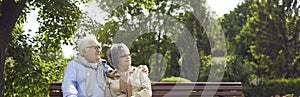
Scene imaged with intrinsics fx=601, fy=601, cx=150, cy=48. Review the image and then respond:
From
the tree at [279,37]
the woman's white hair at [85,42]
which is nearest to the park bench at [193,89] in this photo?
the woman's white hair at [85,42]

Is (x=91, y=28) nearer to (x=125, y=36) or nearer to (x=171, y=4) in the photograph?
(x=125, y=36)

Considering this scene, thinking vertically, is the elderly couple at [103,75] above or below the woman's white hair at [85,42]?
below

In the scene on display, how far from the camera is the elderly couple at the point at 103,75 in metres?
5.12

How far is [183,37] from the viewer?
24.0m

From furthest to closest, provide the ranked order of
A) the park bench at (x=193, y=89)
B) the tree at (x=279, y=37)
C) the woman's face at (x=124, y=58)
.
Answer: the tree at (x=279, y=37)
the park bench at (x=193, y=89)
the woman's face at (x=124, y=58)

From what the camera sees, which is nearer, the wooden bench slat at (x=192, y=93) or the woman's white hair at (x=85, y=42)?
the woman's white hair at (x=85, y=42)

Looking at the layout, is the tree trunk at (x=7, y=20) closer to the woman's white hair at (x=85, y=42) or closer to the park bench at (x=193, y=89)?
the park bench at (x=193, y=89)

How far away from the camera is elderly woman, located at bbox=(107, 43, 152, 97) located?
5102mm

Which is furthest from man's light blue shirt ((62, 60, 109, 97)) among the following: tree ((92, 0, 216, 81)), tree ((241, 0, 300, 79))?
tree ((241, 0, 300, 79))

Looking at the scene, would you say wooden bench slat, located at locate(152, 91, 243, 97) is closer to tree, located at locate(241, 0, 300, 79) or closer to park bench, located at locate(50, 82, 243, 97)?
park bench, located at locate(50, 82, 243, 97)

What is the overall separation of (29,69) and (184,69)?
13.9 meters

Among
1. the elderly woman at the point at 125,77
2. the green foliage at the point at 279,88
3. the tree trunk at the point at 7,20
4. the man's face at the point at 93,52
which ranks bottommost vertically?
the green foliage at the point at 279,88

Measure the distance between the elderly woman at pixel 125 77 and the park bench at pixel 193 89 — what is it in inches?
60.2

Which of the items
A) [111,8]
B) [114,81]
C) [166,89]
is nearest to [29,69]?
[166,89]
